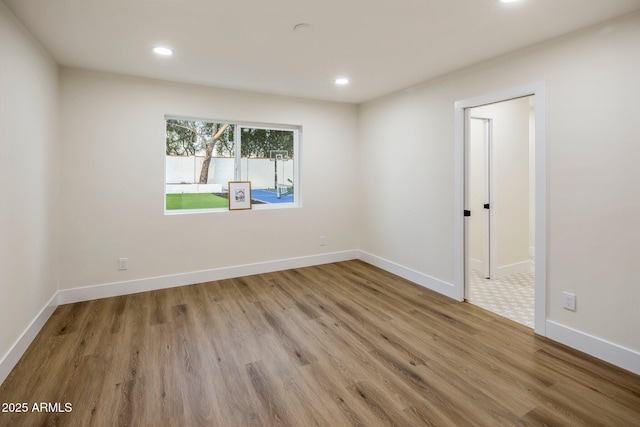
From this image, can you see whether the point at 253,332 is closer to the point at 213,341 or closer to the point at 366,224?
the point at 213,341

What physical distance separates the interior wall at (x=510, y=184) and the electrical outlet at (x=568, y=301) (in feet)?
5.54

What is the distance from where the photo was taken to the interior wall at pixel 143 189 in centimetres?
337

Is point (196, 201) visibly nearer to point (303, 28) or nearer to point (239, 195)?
point (239, 195)

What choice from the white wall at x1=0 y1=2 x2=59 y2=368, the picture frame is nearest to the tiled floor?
the picture frame

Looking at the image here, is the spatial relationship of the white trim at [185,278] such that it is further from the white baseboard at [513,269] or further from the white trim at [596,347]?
the white trim at [596,347]

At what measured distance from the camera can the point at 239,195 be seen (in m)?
4.32

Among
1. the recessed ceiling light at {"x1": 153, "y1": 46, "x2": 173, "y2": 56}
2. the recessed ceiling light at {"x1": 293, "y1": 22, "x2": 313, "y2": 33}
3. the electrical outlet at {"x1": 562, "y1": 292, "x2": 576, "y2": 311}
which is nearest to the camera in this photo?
the recessed ceiling light at {"x1": 293, "y1": 22, "x2": 313, "y2": 33}

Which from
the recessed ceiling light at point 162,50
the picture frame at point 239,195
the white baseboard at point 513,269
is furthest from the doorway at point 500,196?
the recessed ceiling light at point 162,50

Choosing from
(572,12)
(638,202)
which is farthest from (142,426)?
(572,12)

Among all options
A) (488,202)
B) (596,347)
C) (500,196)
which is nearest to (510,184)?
(500,196)

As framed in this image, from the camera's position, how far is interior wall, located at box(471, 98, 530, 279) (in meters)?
4.16

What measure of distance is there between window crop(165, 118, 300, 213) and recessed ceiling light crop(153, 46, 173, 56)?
1134mm

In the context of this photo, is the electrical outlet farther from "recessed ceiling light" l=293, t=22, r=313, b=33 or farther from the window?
the window

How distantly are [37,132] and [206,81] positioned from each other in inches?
66.9
